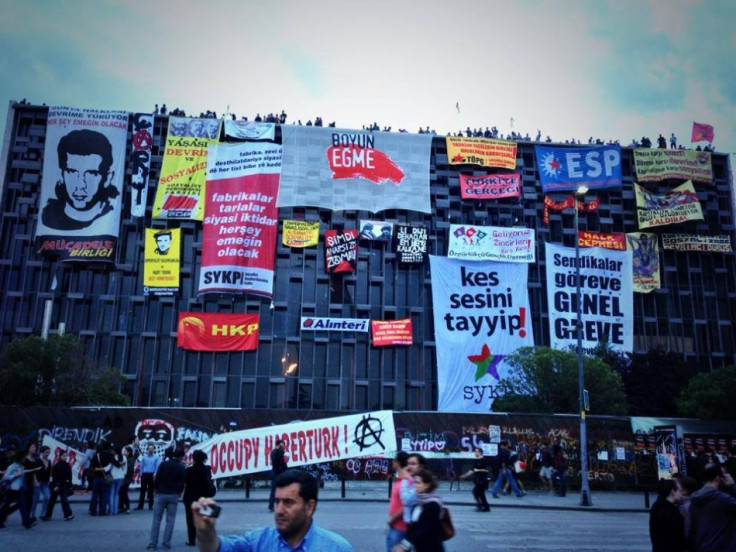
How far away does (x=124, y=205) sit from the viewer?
185ft

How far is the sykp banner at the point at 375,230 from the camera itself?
55.0 meters

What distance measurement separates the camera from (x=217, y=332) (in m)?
50.4

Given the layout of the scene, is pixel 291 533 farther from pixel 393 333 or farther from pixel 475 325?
pixel 393 333

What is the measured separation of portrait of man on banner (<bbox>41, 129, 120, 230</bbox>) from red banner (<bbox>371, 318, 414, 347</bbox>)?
23.9 m

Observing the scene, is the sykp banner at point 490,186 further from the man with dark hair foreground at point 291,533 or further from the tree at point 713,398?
the man with dark hair foreground at point 291,533

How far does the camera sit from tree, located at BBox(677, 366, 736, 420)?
3884cm

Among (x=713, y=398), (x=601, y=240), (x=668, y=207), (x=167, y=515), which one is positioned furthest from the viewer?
(x=668, y=207)

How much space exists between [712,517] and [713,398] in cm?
3710

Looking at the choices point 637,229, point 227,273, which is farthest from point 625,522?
point 637,229

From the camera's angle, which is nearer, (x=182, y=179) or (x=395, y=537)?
(x=395, y=537)

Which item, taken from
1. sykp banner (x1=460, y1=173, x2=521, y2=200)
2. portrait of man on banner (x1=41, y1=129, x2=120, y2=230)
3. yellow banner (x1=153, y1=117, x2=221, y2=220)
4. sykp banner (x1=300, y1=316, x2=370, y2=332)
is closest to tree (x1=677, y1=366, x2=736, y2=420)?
sykp banner (x1=460, y1=173, x2=521, y2=200)

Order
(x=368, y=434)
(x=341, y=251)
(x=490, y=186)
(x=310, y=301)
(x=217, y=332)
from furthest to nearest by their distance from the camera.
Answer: (x=490, y=186)
(x=310, y=301)
(x=341, y=251)
(x=217, y=332)
(x=368, y=434)

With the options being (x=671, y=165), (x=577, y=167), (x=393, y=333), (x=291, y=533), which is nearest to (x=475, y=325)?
(x=393, y=333)

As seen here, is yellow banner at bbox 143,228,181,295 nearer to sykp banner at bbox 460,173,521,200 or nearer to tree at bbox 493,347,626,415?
sykp banner at bbox 460,173,521,200
